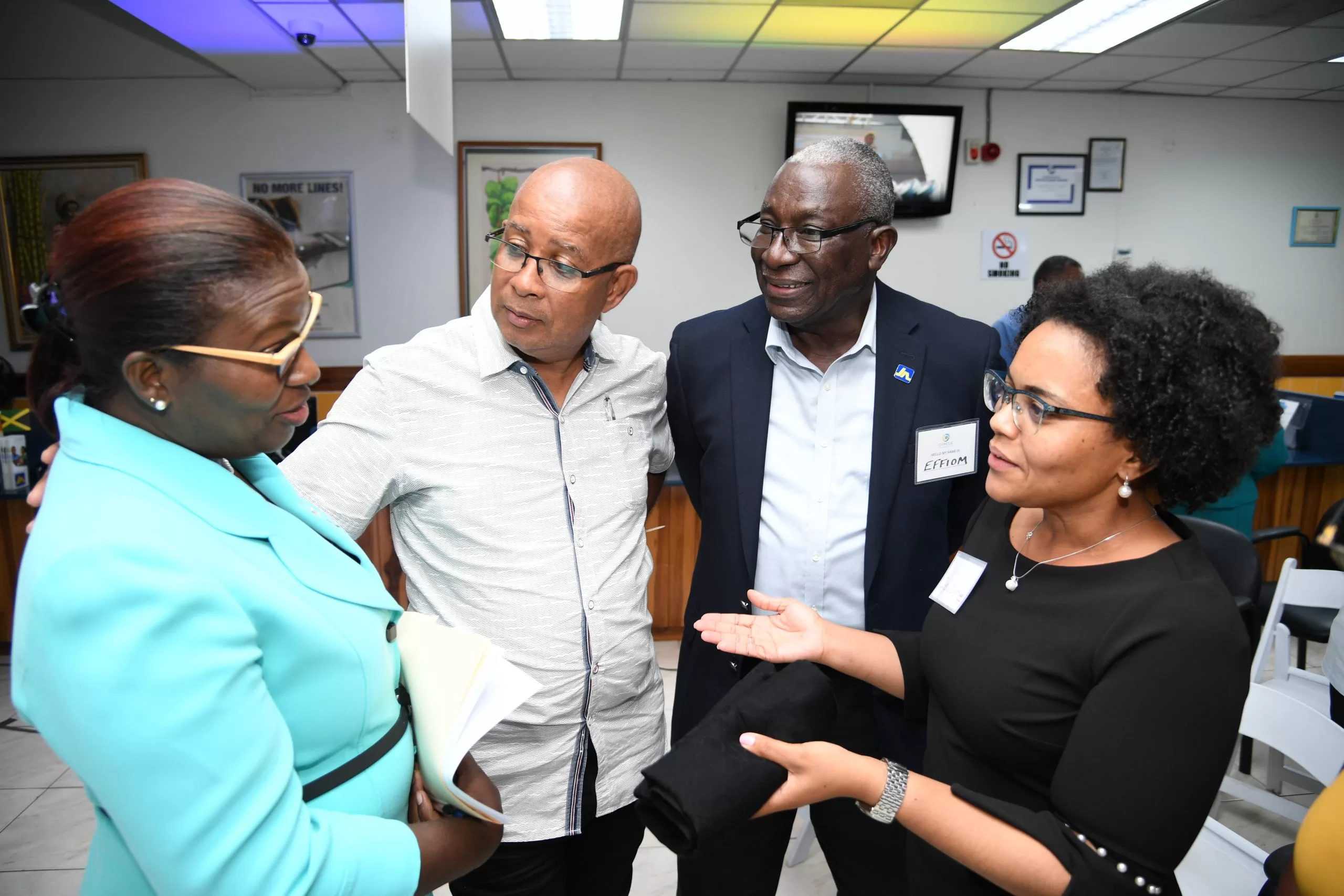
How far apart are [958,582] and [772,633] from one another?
0.34 metres

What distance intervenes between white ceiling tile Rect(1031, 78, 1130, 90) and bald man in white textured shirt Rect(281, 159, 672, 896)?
583 centimetres

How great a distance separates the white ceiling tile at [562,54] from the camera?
5082mm

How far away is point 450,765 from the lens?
0.91 meters

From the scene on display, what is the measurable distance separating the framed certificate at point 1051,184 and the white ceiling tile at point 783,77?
1.75 metres

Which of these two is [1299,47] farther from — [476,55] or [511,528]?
[511,528]

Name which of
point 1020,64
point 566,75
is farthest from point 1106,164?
point 566,75

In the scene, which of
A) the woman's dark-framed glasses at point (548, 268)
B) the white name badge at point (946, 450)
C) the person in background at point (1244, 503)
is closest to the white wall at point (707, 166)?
the person in background at point (1244, 503)

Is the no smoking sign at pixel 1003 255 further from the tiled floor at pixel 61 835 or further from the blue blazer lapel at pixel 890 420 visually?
the blue blazer lapel at pixel 890 420

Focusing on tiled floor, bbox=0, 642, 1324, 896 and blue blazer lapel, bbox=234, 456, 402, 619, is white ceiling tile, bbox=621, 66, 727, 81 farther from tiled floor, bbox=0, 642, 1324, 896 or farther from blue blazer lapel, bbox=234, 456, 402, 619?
blue blazer lapel, bbox=234, 456, 402, 619

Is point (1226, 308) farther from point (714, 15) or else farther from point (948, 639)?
point (714, 15)

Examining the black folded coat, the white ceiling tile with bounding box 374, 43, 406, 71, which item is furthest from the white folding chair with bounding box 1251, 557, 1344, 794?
the white ceiling tile with bounding box 374, 43, 406, 71

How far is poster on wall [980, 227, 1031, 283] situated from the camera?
20.8ft

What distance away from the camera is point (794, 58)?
17.9ft

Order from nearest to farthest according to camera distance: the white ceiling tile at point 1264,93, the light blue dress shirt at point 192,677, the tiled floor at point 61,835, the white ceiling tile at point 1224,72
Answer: the light blue dress shirt at point 192,677, the tiled floor at point 61,835, the white ceiling tile at point 1224,72, the white ceiling tile at point 1264,93
